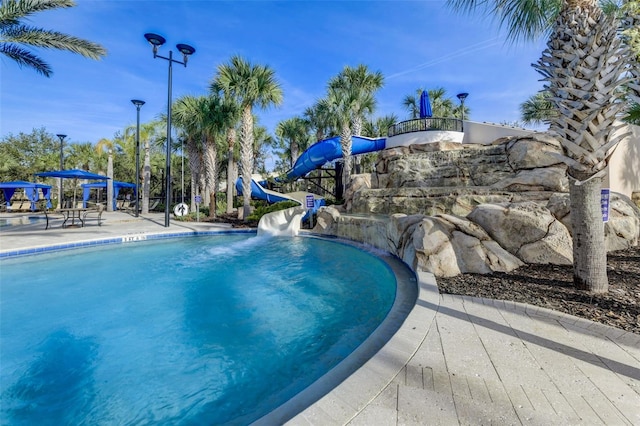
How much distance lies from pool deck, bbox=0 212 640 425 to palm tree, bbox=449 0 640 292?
1.27m

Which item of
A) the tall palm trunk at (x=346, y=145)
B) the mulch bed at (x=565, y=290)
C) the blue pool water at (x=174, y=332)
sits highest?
the tall palm trunk at (x=346, y=145)

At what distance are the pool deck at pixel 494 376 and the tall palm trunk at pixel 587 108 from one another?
122cm

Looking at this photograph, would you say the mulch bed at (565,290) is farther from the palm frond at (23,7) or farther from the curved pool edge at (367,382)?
the palm frond at (23,7)

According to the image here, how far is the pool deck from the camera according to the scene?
181 centimetres

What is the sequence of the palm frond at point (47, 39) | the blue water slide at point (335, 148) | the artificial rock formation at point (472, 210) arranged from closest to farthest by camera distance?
the artificial rock formation at point (472, 210), the palm frond at point (47, 39), the blue water slide at point (335, 148)

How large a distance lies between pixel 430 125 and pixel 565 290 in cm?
1295

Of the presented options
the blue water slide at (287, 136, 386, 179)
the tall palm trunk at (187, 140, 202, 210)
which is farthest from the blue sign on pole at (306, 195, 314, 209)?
the tall palm trunk at (187, 140, 202, 210)

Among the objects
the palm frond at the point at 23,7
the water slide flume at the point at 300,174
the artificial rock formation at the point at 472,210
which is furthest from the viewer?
the water slide flume at the point at 300,174

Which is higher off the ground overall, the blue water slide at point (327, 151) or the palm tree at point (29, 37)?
the palm tree at point (29, 37)

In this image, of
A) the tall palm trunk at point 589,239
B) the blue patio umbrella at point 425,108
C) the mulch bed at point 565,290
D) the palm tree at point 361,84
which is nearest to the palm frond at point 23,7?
the palm tree at point 361,84

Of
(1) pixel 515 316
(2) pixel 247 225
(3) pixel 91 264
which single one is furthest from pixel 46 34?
(1) pixel 515 316

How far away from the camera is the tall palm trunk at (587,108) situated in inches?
141

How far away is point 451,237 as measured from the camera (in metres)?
5.29

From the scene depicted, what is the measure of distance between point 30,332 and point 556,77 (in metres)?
8.44
